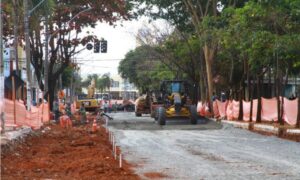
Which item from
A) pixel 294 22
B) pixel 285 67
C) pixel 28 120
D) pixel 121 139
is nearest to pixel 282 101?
pixel 285 67

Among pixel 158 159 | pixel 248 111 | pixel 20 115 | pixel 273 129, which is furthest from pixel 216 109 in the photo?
pixel 158 159

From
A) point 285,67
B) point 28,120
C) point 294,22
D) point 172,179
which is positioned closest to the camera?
point 172,179

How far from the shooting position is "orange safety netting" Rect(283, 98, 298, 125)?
2983 cm

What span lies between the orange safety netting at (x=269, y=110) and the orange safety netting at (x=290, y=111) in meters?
2.06

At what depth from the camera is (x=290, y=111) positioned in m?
30.3

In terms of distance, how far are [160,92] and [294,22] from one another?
17.3m

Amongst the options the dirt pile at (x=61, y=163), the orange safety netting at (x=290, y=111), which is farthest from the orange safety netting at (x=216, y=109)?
the dirt pile at (x=61, y=163)

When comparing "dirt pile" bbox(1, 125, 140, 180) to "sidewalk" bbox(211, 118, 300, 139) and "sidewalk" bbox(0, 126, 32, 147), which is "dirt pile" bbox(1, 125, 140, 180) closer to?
"sidewalk" bbox(0, 126, 32, 147)

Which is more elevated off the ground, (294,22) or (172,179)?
(294,22)

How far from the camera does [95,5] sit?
42.7 meters

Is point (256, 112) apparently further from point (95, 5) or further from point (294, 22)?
point (95, 5)

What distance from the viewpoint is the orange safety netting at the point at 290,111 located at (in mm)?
29828

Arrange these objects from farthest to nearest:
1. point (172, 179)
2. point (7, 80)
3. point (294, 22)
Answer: point (7, 80), point (294, 22), point (172, 179)

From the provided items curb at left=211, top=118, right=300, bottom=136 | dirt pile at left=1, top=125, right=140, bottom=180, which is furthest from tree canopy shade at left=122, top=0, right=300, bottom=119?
dirt pile at left=1, top=125, right=140, bottom=180
